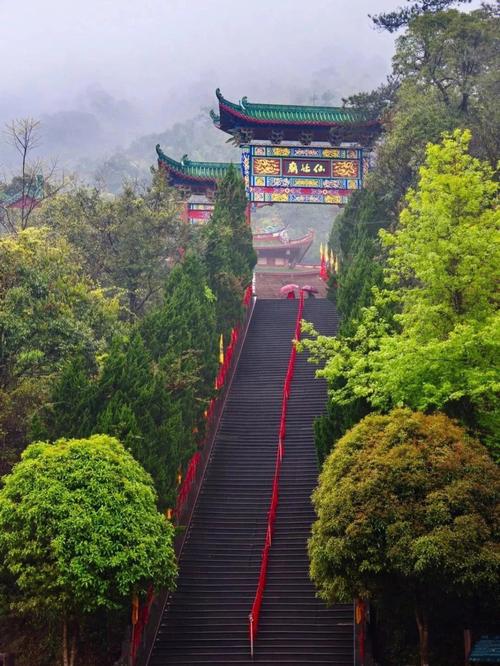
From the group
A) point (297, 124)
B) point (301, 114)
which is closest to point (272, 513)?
point (297, 124)

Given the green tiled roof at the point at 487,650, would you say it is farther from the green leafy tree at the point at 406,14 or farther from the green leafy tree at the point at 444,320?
the green leafy tree at the point at 406,14

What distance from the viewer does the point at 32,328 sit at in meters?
15.9

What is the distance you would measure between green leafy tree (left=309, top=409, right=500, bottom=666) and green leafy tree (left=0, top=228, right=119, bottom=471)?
21.7 feet

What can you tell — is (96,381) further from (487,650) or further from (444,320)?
(487,650)

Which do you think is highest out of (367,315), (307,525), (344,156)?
(344,156)

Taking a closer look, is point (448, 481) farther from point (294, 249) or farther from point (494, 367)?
point (294, 249)

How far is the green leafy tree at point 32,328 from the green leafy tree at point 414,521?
21.7ft

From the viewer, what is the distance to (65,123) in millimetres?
113750

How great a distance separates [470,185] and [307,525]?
7.72m

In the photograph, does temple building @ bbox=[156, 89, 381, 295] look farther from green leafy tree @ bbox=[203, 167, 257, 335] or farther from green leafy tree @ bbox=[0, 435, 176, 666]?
green leafy tree @ bbox=[0, 435, 176, 666]

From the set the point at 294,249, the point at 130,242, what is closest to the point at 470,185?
the point at 130,242

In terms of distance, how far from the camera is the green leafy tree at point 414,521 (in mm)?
10500

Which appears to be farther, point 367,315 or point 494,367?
point 367,315

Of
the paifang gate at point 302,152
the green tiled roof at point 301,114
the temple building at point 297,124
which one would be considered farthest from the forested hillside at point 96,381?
the green tiled roof at point 301,114
